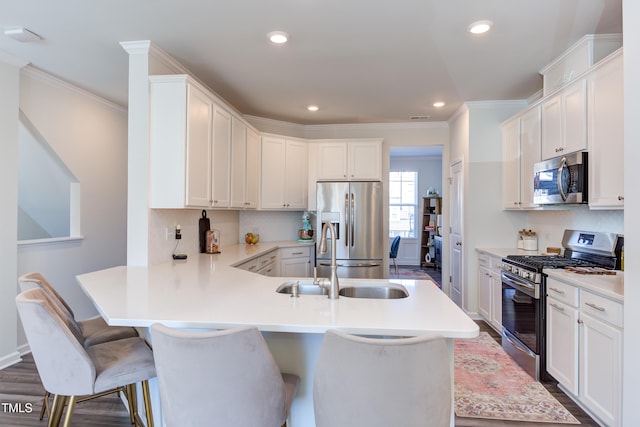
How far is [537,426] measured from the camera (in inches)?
88.7

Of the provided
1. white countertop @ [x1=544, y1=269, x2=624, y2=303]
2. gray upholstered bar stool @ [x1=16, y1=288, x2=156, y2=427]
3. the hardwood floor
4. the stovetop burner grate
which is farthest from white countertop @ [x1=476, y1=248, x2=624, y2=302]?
gray upholstered bar stool @ [x1=16, y1=288, x2=156, y2=427]

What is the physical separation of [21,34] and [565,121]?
14.0ft

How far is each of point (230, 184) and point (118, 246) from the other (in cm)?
197

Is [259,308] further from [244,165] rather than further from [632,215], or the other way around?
[244,165]

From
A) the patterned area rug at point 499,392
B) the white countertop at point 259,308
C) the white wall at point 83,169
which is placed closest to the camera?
the white countertop at point 259,308

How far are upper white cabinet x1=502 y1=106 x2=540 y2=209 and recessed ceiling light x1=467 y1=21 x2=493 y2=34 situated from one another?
1.24 m

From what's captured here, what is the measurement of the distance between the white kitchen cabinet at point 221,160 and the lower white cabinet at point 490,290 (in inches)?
111

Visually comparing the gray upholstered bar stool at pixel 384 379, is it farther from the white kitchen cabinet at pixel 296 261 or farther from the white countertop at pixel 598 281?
the white kitchen cabinet at pixel 296 261

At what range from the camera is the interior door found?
477cm

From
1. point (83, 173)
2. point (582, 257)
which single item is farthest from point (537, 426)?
point (83, 173)

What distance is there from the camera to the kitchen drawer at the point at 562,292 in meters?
2.40

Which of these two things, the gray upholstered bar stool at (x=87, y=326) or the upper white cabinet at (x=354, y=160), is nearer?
the gray upholstered bar stool at (x=87, y=326)

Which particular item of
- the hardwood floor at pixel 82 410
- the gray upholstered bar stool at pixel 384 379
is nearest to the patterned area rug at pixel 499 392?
the hardwood floor at pixel 82 410

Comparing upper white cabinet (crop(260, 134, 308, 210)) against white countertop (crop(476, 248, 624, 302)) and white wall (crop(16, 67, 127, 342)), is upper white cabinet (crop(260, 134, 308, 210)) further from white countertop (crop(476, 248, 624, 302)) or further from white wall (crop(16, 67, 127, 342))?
white countertop (crop(476, 248, 624, 302))
